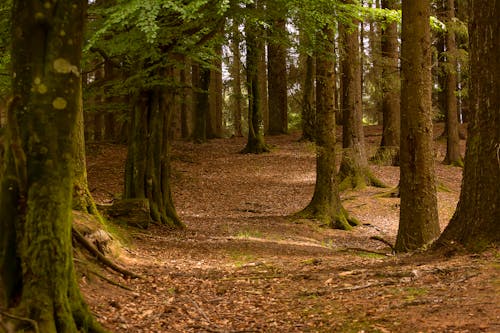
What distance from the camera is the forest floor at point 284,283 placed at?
16.4 ft

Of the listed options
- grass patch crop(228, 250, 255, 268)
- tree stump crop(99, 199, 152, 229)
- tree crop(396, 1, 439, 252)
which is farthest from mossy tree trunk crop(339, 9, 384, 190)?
grass patch crop(228, 250, 255, 268)

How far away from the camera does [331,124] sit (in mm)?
14039

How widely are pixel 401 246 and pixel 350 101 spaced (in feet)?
29.7

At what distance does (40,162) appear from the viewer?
4.29 m

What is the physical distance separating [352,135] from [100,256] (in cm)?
1276

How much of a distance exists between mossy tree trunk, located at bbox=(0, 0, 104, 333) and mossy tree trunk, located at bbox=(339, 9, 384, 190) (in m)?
13.3

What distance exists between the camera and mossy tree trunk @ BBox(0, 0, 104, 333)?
4.29 metres

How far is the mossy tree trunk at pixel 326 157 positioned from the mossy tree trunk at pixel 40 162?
9.39m

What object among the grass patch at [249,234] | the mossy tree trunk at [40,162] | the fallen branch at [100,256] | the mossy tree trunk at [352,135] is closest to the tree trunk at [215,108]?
the mossy tree trunk at [352,135]

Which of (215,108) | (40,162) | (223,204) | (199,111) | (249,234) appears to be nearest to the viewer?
(40,162)

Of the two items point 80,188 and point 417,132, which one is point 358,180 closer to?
point 417,132

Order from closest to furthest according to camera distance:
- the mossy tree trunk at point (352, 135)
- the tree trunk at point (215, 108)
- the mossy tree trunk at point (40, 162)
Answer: the mossy tree trunk at point (40, 162)
the mossy tree trunk at point (352, 135)
the tree trunk at point (215, 108)

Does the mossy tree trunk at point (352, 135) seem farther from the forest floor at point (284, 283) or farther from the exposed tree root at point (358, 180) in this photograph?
the forest floor at point (284, 283)

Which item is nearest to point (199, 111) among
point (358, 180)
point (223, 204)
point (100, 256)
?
point (358, 180)
